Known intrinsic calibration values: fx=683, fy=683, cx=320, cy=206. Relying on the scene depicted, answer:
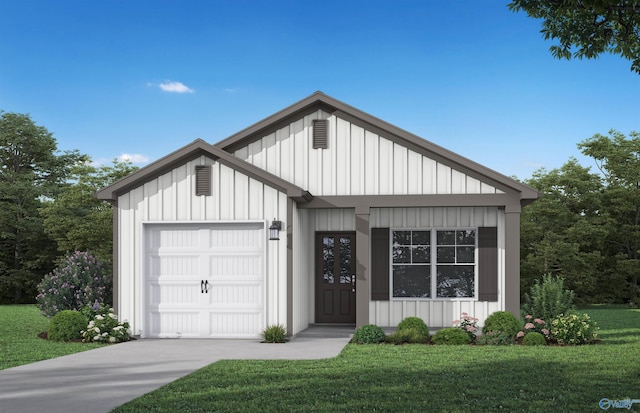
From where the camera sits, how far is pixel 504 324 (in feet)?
45.9

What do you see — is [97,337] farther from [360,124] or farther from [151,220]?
[360,124]

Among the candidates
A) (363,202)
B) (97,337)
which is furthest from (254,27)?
(97,337)

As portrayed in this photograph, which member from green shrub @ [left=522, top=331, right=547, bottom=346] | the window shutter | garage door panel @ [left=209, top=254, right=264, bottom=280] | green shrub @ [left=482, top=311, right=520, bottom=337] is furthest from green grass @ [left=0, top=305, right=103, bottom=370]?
green shrub @ [left=522, top=331, right=547, bottom=346]

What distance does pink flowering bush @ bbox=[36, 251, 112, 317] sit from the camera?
54.3 feet

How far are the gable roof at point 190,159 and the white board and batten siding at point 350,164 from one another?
3.70 feet

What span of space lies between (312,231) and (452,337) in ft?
16.8

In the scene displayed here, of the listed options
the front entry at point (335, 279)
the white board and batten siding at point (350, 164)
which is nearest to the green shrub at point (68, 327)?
the white board and batten siding at point (350, 164)

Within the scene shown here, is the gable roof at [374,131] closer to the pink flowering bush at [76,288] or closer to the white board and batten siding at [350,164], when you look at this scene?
the white board and batten siding at [350,164]

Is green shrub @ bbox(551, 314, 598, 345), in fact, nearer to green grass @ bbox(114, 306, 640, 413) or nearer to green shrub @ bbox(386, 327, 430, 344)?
green grass @ bbox(114, 306, 640, 413)

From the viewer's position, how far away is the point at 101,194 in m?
15.3

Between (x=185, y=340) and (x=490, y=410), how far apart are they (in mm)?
8742

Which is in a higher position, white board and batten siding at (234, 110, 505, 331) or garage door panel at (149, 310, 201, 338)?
white board and batten siding at (234, 110, 505, 331)

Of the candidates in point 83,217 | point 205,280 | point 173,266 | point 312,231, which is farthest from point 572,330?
point 83,217

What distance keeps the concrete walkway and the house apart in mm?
1130
